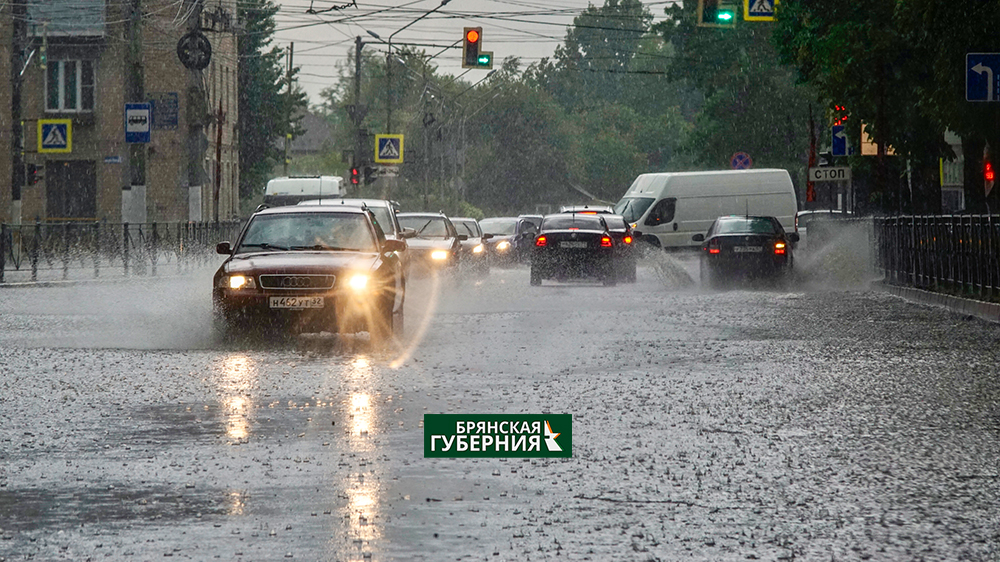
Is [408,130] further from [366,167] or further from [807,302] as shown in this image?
[807,302]

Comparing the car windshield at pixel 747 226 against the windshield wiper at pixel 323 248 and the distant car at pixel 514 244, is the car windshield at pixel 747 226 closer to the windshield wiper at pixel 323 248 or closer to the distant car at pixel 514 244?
the distant car at pixel 514 244

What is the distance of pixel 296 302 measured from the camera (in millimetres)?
A: 15969

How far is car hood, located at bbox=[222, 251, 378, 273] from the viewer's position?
1609cm

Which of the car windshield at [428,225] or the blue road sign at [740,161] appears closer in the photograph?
the car windshield at [428,225]

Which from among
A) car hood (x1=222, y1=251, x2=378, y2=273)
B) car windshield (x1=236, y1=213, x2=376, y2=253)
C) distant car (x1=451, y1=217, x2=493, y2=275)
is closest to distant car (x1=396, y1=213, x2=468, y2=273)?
distant car (x1=451, y1=217, x2=493, y2=275)

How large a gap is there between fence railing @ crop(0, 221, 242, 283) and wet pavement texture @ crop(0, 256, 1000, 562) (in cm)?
1516

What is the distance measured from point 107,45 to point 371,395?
153 ft

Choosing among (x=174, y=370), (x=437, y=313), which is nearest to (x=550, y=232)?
(x=437, y=313)

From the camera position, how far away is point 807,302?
24.9 meters

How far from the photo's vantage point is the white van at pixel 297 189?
4960cm

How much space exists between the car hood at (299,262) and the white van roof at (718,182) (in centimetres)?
2535

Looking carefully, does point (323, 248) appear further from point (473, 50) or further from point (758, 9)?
point (473, 50)

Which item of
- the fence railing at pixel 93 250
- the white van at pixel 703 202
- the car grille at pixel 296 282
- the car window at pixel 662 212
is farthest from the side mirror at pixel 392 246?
the car window at pixel 662 212

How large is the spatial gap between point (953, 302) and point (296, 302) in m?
10.5
